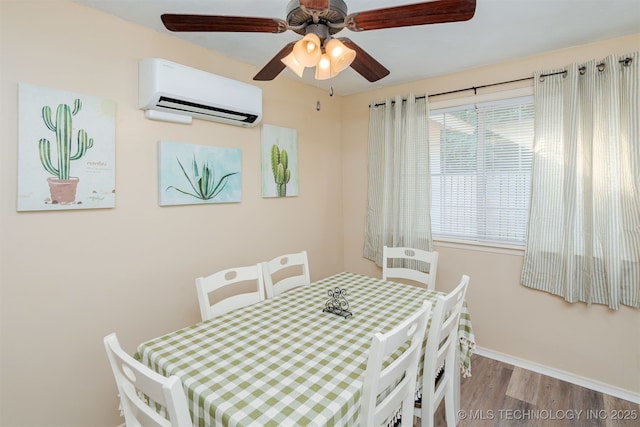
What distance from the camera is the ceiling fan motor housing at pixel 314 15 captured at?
122cm

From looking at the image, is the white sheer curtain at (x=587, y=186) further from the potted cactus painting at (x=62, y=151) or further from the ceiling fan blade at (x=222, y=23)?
the potted cactus painting at (x=62, y=151)

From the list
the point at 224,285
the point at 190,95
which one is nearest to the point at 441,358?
the point at 224,285

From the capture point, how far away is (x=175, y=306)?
2211mm

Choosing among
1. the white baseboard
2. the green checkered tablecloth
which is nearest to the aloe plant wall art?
the green checkered tablecloth

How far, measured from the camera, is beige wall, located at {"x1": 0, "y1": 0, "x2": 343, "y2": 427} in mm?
1587

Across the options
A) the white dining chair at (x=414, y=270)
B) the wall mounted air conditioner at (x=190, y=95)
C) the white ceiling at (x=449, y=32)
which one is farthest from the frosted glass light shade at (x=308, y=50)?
the white dining chair at (x=414, y=270)

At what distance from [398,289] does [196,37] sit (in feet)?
6.88

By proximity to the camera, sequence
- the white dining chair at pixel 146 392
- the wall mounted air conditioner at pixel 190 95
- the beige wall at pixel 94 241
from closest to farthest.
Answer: the white dining chair at pixel 146 392, the beige wall at pixel 94 241, the wall mounted air conditioner at pixel 190 95

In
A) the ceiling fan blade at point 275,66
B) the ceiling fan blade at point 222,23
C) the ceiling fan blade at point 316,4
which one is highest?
the ceiling fan blade at point 222,23

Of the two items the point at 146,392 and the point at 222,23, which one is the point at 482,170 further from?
the point at 146,392

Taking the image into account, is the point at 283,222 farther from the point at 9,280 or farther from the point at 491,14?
the point at 491,14

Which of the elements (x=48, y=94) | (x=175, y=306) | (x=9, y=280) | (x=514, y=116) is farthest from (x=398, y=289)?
(x=48, y=94)

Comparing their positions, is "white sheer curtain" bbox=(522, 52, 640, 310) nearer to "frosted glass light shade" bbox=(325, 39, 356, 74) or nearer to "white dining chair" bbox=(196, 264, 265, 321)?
"frosted glass light shade" bbox=(325, 39, 356, 74)

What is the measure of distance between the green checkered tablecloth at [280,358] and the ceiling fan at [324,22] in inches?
46.7
